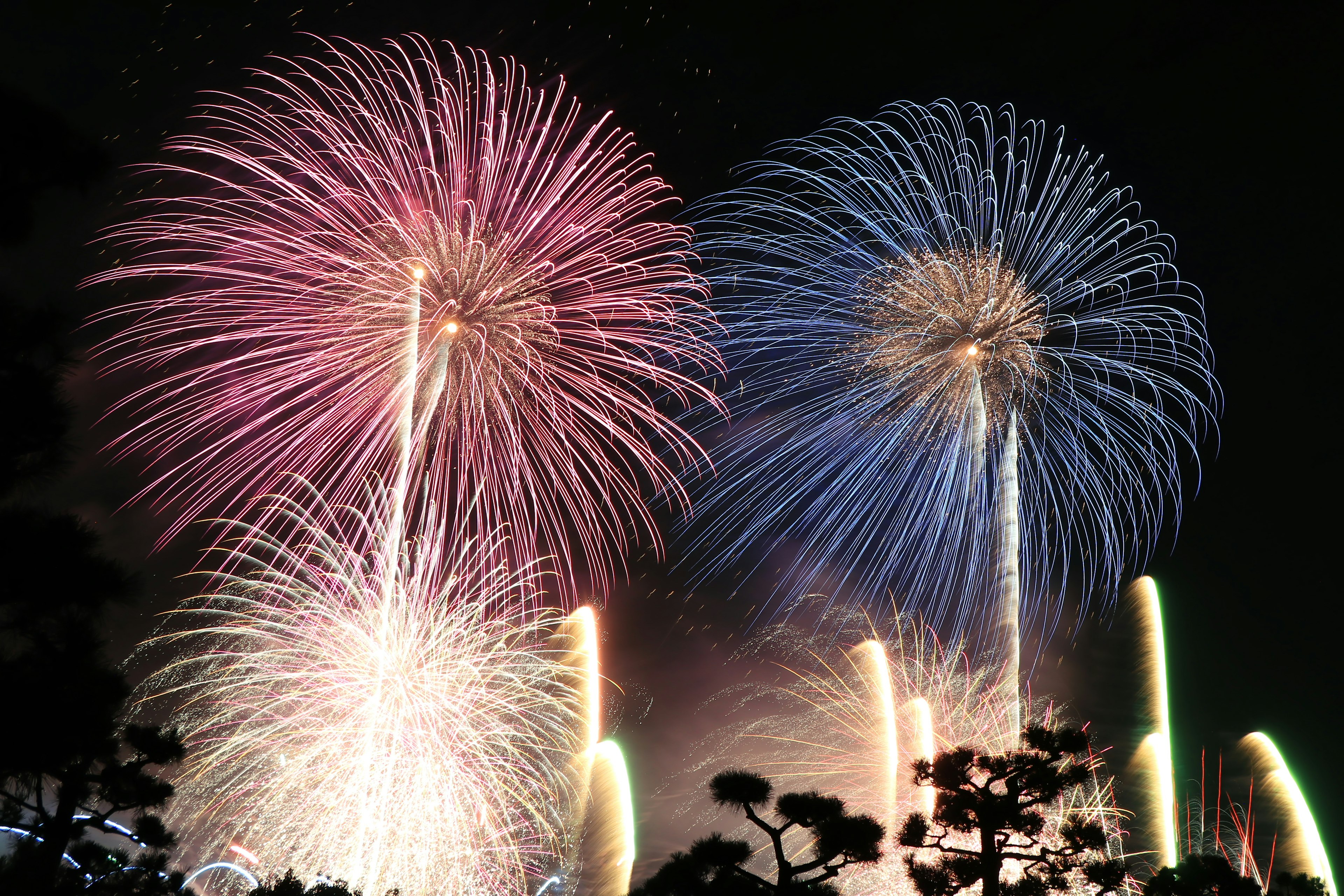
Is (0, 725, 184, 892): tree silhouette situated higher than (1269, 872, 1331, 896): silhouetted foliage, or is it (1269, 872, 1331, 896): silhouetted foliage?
(1269, 872, 1331, 896): silhouetted foliage

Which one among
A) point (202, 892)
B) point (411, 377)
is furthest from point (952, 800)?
point (202, 892)

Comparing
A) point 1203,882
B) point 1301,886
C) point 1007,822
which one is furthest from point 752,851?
point 1301,886

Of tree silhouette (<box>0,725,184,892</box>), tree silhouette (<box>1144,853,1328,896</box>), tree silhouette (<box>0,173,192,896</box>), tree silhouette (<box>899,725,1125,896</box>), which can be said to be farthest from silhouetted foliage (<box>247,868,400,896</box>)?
tree silhouette (<box>1144,853,1328,896</box>)

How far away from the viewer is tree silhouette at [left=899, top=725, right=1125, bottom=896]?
14.1 meters

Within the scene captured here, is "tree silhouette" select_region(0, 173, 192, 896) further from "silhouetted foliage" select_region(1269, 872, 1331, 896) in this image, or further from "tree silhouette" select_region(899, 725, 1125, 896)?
"silhouetted foliage" select_region(1269, 872, 1331, 896)

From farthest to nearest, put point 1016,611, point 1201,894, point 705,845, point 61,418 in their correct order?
1. point 1016,611
2. point 1201,894
3. point 705,845
4. point 61,418

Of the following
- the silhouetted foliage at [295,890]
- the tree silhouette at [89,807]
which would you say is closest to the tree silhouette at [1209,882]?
the silhouetted foliage at [295,890]

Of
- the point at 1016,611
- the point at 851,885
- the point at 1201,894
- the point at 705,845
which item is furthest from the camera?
the point at 851,885

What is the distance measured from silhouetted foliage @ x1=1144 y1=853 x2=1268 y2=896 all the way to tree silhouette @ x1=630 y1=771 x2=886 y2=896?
5652 millimetres

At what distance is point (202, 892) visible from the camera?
45.9 meters

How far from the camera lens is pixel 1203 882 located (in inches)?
597

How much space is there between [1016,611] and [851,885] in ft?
48.6

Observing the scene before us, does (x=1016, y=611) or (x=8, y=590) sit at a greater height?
(x=1016, y=611)

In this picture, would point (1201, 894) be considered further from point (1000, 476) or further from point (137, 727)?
point (137, 727)
